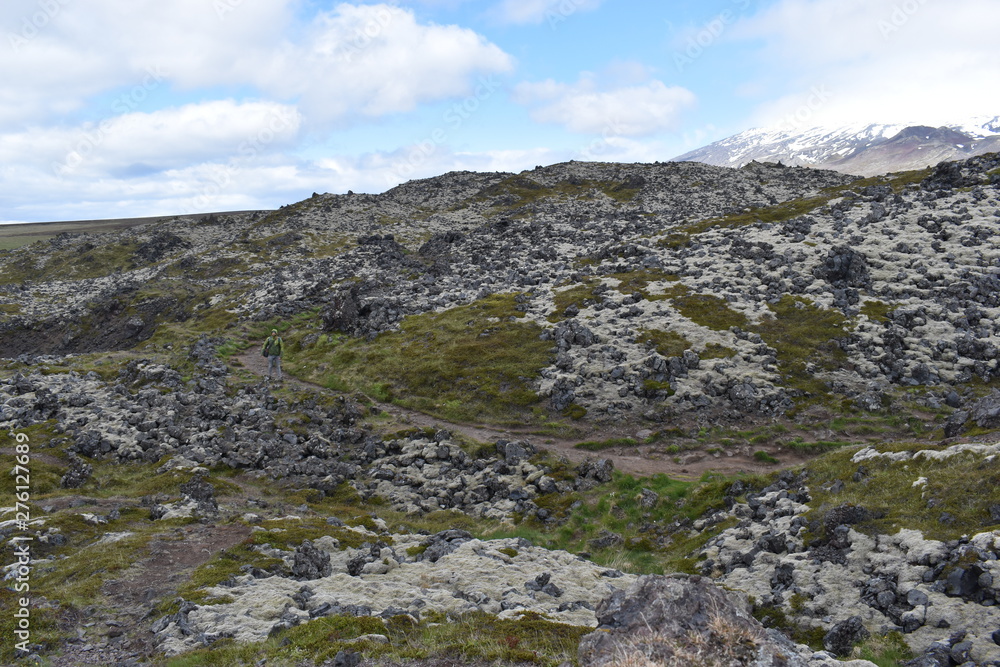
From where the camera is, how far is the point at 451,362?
145ft

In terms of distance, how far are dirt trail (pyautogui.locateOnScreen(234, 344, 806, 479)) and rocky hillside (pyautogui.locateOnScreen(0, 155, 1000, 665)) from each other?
0.86 ft

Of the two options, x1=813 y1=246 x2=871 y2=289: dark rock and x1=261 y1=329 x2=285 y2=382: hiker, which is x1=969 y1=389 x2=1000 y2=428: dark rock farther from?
x1=261 y1=329 x2=285 y2=382: hiker

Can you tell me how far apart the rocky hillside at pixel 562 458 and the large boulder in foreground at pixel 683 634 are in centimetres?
6

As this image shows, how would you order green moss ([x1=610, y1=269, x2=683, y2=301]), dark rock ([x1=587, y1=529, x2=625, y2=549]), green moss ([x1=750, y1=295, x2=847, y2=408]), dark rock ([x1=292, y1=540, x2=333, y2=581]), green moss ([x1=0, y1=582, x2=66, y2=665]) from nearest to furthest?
green moss ([x1=0, y1=582, x2=66, y2=665])
dark rock ([x1=292, y1=540, x2=333, y2=581])
dark rock ([x1=587, y1=529, x2=625, y2=549])
green moss ([x1=750, y1=295, x2=847, y2=408])
green moss ([x1=610, y1=269, x2=683, y2=301])

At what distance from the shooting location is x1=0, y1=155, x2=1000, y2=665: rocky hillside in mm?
13477

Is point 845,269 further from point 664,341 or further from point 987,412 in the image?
point 987,412

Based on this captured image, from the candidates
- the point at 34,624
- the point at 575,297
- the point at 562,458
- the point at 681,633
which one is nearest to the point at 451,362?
the point at 575,297

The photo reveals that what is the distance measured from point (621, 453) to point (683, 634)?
71.9 ft

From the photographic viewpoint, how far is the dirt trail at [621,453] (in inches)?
1123

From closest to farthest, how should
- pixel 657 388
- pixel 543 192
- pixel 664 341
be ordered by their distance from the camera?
1. pixel 657 388
2. pixel 664 341
3. pixel 543 192

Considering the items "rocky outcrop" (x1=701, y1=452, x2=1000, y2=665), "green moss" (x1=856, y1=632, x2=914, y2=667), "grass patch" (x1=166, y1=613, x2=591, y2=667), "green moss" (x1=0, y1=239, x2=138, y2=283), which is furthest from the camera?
"green moss" (x1=0, y1=239, x2=138, y2=283)

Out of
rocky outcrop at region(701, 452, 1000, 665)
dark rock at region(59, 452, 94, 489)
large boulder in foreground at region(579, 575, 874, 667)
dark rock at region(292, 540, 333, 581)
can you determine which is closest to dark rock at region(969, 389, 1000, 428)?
rocky outcrop at region(701, 452, 1000, 665)

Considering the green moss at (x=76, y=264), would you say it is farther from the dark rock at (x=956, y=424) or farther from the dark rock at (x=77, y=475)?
the dark rock at (x=956, y=424)

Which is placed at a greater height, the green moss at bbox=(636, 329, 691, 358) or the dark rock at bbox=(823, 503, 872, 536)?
the green moss at bbox=(636, 329, 691, 358)
